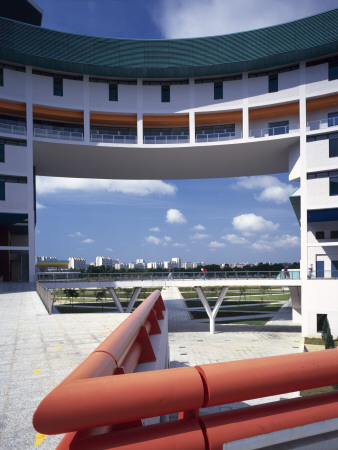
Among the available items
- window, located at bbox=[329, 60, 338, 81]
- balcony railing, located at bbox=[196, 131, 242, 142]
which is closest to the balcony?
balcony railing, located at bbox=[196, 131, 242, 142]

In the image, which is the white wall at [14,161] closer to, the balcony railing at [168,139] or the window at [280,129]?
the balcony railing at [168,139]

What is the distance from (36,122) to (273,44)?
88.7 feet

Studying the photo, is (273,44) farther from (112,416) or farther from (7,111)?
(112,416)

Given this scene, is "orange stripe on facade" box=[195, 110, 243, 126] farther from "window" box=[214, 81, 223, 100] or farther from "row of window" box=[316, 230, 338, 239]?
"row of window" box=[316, 230, 338, 239]

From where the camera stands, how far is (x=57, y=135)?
3438 cm

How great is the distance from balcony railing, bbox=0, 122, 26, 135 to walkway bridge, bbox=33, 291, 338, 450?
115 feet

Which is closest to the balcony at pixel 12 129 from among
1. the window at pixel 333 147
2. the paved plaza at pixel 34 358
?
the paved plaza at pixel 34 358

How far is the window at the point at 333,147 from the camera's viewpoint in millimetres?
31188

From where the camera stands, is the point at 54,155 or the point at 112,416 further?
the point at 54,155

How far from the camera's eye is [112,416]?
193 cm

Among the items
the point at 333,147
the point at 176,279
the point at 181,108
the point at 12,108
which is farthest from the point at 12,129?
the point at 333,147

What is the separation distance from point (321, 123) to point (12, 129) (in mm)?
30780

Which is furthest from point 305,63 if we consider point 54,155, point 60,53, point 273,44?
point 54,155

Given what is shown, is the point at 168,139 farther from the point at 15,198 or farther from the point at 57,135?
the point at 15,198
